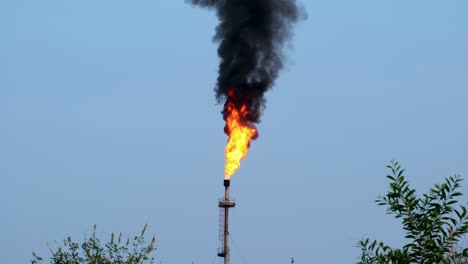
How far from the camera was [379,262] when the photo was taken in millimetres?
21875

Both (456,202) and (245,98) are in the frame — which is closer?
(456,202)

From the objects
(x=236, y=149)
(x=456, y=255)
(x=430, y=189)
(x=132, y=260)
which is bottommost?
(x=456, y=255)

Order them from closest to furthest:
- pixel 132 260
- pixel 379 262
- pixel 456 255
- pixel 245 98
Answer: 1. pixel 456 255
2. pixel 379 262
3. pixel 132 260
4. pixel 245 98

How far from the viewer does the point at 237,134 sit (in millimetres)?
108750

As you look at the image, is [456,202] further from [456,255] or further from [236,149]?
[236,149]

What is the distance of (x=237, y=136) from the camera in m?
109

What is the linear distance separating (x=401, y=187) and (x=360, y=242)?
6.01 ft

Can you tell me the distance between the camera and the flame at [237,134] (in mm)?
107188

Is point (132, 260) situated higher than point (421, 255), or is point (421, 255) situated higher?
point (132, 260)

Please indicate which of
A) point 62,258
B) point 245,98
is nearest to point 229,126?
point 245,98

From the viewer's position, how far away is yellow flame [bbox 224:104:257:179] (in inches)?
4222

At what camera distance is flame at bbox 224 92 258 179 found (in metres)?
107

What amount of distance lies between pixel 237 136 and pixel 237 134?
261 millimetres

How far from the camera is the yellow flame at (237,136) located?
352 ft
